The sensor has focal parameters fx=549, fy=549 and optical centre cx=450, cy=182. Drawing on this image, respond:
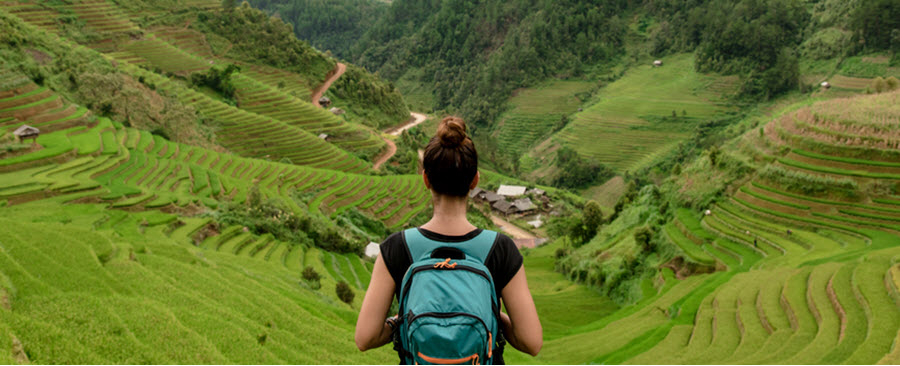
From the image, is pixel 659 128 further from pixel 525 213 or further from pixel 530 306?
pixel 530 306

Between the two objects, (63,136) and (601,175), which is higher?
(63,136)

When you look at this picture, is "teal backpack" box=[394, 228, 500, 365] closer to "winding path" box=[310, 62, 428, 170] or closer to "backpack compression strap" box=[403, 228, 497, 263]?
"backpack compression strap" box=[403, 228, 497, 263]

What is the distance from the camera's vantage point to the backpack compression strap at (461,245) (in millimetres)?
2311

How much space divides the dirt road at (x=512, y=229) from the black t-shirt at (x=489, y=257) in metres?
34.5

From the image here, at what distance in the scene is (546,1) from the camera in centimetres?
8131

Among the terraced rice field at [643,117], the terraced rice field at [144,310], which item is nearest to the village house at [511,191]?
the terraced rice field at [643,117]

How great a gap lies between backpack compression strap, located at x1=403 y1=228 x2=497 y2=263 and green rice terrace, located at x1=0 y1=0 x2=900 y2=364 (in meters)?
4.08

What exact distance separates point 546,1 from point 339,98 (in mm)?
41721

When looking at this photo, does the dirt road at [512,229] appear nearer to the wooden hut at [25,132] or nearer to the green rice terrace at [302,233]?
the green rice terrace at [302,233]

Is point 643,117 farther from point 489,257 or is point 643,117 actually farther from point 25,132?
point 489,257

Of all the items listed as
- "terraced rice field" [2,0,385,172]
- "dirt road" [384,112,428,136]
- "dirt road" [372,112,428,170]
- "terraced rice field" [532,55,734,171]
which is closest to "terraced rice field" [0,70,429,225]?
"terraced rice field" [2,0,385,172]

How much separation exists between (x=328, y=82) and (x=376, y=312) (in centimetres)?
5524

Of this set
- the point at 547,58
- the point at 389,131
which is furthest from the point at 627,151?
the point at 547,58

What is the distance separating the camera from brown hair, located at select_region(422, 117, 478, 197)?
2.28 meters
